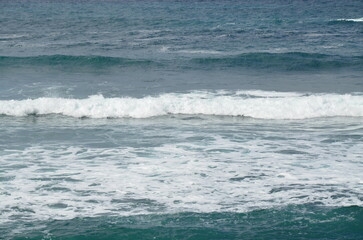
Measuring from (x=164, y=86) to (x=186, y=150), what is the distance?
926cm

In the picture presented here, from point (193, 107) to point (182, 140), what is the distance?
4.02 meters

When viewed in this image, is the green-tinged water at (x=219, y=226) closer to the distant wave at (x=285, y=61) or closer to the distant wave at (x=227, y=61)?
the distant wave at (x=227, y=61)

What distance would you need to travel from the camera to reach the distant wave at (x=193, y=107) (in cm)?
1955

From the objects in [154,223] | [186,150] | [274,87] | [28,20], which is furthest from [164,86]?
[28,20]

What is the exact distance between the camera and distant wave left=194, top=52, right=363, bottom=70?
28.8 metres

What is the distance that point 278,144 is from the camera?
1568 centimetres

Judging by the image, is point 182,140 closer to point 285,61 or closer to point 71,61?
point 285,61

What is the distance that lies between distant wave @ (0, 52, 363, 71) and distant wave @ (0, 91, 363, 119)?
7.76 meters

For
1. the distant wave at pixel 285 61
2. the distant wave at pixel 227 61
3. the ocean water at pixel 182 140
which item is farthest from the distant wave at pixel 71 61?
the distant wave at pixel 285 61

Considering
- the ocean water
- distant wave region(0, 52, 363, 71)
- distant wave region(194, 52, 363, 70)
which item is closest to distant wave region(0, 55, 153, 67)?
distant wave region(0, 52, 363, 71)

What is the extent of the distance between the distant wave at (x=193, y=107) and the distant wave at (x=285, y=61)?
7.70 m

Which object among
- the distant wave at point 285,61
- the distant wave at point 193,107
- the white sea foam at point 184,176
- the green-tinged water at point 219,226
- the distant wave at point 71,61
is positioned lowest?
the green-tinged water at point 219,226

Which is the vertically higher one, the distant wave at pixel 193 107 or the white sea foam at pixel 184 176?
the distant wave at pixel 193 107

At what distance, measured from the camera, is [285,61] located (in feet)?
97.1
